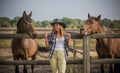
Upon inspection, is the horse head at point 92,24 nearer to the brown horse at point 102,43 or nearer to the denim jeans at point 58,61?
the brown horse at point 102,43

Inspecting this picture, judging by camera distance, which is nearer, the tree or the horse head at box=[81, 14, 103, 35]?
the horse head at box=[81, 14, 103, 35]

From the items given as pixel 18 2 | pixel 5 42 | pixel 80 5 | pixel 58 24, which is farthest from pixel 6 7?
pixel 58 24

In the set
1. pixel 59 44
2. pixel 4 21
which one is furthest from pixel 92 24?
pixel 4 21

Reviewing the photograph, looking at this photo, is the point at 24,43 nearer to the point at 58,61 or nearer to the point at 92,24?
the point at 92,24

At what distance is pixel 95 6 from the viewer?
17.2 m

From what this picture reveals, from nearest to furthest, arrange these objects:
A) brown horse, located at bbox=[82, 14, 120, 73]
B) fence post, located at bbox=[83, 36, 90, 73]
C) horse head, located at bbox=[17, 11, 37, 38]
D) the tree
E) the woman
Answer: the woman → fence post, located at bbox=[83, 36, 90, 73] → horse head, located at bbox=[17, 11, 37, 38] → brown horse, located at bbox=[82, 14, 120, 73] → the tree

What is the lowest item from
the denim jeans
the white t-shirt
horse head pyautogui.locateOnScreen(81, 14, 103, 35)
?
the denim jeans

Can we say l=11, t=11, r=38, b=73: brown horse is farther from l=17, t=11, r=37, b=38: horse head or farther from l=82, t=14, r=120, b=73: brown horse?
l=82, t=14, r=120, b=73: brown horse

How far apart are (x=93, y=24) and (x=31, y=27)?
160 centimetres

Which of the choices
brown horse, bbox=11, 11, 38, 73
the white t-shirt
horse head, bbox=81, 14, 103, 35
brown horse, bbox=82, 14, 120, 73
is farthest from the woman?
brown horse, bbox=82, 14, 120, 73

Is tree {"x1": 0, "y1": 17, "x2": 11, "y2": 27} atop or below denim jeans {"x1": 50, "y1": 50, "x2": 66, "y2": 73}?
atop

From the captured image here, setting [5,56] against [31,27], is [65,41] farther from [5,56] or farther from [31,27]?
[5,56]

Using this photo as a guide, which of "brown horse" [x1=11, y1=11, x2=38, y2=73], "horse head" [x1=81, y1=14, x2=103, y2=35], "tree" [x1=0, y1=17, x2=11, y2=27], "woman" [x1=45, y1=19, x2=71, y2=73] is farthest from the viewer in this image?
"tree" [x1=0, y1=17, x2=11, y2=27]

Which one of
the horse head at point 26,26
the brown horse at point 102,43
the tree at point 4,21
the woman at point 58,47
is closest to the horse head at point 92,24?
the brown horse at point 102,43
